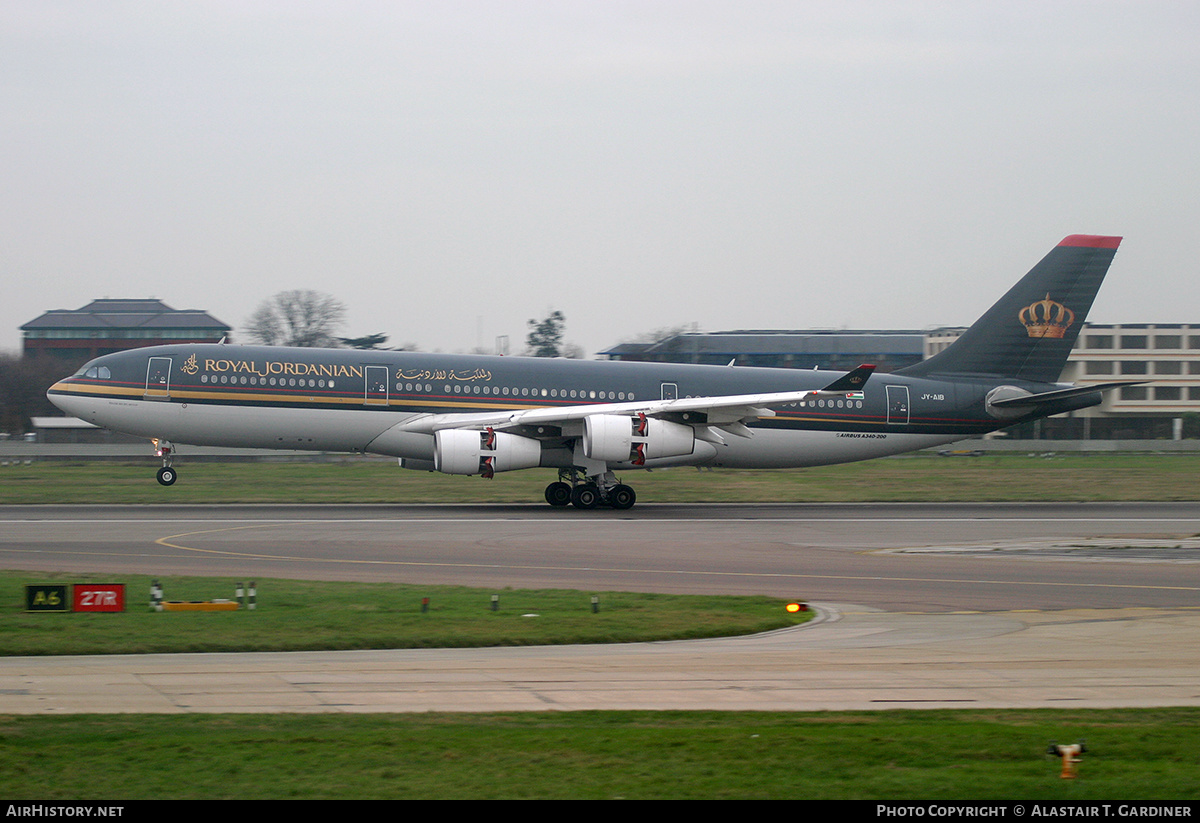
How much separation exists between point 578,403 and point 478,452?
4.90m

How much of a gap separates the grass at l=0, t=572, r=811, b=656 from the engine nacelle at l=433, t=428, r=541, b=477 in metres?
12.9

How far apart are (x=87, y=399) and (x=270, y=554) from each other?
47.0 feet

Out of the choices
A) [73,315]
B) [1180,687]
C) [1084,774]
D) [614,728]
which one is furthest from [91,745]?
[73,315]

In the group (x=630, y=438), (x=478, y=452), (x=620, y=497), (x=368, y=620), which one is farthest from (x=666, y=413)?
(x=368, y=620)

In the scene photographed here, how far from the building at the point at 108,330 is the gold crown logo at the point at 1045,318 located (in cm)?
8432

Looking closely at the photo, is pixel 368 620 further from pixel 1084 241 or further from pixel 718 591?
pixel 1084 241

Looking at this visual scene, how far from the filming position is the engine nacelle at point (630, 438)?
31.5m

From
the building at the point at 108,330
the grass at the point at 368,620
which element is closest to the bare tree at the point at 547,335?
the building at the point at 108,330

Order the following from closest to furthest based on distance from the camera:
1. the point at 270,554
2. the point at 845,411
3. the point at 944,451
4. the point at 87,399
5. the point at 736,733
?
1. the point at 736,733
2. the point at 270,554
3. the point at 87,399
4. the point at 845,411
5. the point at 944,451

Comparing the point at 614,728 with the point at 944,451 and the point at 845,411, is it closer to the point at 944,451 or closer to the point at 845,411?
the point at 845,411

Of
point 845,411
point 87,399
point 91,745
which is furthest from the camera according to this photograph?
point 845,411

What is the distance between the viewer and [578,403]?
3478 centimetres

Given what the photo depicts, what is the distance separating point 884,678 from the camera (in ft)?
38.3

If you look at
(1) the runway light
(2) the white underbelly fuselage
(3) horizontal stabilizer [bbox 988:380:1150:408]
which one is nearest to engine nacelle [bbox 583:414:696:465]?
(2) the white underbelly fuselage
